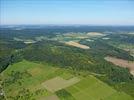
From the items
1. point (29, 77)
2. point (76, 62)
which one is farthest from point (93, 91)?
point (76, 62)

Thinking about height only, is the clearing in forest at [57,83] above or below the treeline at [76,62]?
below

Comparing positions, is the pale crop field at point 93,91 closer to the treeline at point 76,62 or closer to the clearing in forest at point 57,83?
the clearing in forest at point 57,83

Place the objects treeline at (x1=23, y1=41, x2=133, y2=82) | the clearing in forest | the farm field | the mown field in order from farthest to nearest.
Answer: treeline at (x1=23, y1=41, x2=133, y2=82) < the clearing in forest < the farm field < the mown field

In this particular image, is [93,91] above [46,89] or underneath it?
above

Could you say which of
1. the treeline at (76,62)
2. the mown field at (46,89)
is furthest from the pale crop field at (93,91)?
the treeline at (76,62)

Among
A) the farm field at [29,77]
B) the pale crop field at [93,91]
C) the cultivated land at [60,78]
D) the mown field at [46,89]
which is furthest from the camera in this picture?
the farm field at [29,77]

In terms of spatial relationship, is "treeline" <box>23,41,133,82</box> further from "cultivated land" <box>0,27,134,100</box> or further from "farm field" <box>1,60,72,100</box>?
"farm field" <box>1,60,72,100</box>

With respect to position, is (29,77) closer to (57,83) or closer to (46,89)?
(57,83)

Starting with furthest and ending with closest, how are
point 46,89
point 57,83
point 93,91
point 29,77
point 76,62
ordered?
point 76,62 → point 29,77 → point 57,83 → point 46,89 → point 93,91

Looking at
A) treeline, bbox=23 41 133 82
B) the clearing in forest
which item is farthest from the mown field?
treeline, bbox=23 41 133 82

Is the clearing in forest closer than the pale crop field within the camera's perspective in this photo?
No
